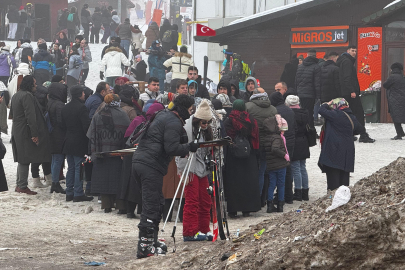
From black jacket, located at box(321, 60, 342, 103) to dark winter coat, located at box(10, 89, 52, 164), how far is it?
6321 millimetres

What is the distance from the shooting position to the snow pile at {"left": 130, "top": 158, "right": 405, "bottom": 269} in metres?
5.27

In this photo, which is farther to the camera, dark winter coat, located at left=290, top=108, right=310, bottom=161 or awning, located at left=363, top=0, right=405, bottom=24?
awning, located at left=363, top=0, right=405, bottom=24

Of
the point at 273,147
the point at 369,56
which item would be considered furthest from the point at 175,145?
the point at 369,56

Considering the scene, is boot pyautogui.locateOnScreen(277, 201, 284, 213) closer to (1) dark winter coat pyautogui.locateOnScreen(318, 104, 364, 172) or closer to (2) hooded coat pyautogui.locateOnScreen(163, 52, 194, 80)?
(1) dark winter coat pyautogui.locateOnScreen(318, 104, 364, 172)

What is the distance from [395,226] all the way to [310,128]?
17.6ft

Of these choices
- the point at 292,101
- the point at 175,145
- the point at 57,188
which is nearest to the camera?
the point at 175,145

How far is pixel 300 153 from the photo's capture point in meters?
10.4

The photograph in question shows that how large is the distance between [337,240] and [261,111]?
15.1 feet

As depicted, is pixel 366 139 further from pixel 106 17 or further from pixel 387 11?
pixel 106 17

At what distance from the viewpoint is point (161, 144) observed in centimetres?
705

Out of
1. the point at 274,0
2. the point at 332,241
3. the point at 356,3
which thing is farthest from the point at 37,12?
the point at 332,241

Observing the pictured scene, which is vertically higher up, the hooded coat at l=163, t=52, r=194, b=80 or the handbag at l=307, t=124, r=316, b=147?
the hooded coat at l=163, t=52, r=194, b=80

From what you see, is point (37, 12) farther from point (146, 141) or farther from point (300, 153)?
point (146, 141)

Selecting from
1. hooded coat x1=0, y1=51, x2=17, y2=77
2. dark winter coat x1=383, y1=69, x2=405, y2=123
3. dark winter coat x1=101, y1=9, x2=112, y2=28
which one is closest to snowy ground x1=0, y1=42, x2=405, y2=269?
dark winter coat x1=383, y1=69, x2=405, y2=123
